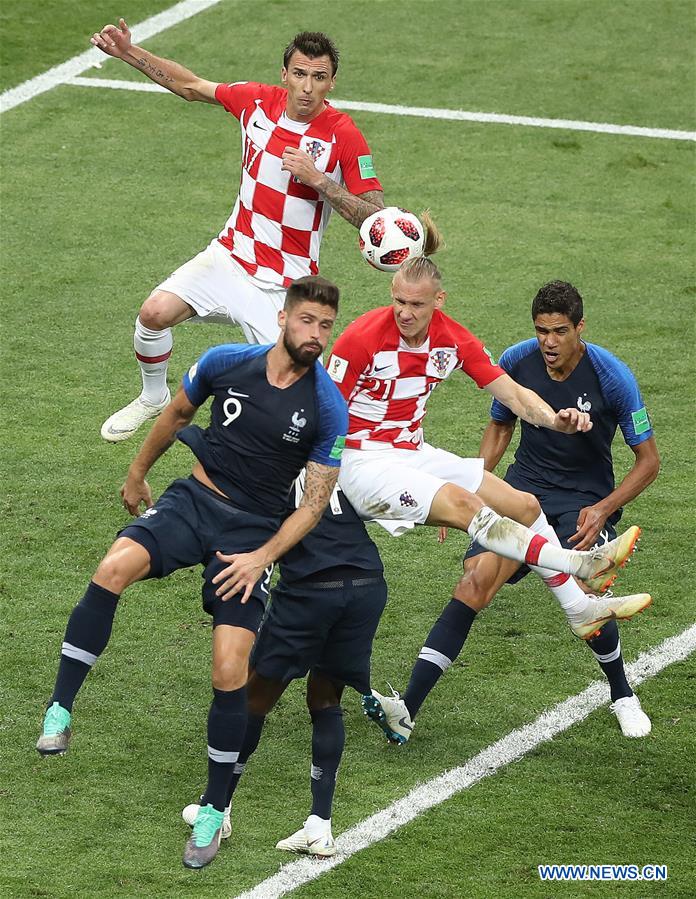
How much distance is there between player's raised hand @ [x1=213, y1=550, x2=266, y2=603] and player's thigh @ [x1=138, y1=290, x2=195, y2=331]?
2506mm

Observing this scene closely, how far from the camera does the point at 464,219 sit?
12984 mm

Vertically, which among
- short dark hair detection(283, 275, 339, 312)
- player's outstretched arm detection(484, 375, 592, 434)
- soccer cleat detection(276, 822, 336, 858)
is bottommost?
soccer cleat detection(276, 822, 336, 858)

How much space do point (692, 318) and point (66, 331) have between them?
459cm

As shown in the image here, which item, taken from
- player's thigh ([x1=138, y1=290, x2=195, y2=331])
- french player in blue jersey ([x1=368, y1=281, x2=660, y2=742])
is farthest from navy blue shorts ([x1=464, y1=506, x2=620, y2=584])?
player's thigh ([x1=138, y1=290, x2=195, y2=331])

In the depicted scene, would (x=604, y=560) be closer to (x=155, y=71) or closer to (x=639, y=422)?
(x=639, y=422)

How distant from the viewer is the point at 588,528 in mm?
7363

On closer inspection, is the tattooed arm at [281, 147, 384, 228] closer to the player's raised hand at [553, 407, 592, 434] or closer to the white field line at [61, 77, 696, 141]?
the player's raised hand at [553, 407, 592, 434]

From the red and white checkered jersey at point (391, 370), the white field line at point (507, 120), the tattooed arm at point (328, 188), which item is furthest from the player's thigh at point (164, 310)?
the white field line at point (507, 120)

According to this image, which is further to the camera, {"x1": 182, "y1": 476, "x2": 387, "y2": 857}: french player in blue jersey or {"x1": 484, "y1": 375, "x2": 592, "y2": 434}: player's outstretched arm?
{"x1": 484, "y1": 375, "x2": 592, "y2": 434}: player's outstretched arm

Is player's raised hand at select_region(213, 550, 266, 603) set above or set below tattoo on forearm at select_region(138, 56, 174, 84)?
below

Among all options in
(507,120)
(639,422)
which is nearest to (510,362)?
(639,422)

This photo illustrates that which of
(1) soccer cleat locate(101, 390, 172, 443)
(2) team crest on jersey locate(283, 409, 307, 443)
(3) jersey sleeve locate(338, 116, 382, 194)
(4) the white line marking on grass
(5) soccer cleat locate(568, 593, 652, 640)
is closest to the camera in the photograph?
(2) team crest on jersey locate(283, 409, 307, 443)

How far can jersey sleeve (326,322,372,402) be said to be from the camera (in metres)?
6.85

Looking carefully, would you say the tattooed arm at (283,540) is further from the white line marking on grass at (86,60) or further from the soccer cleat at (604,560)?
the white line marking on grass at (86,60)
